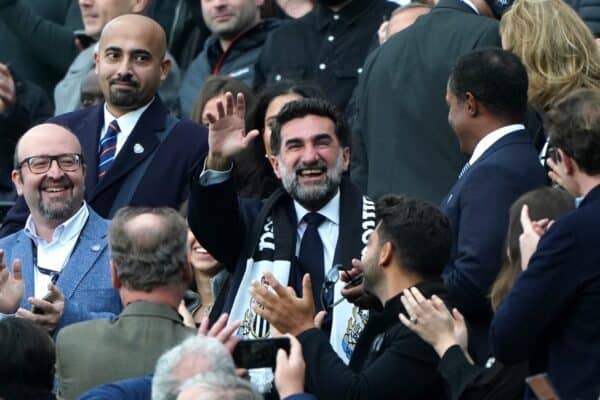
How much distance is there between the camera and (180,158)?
9.11 meters

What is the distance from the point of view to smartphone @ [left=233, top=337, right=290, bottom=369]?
630cm

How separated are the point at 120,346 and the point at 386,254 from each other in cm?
106

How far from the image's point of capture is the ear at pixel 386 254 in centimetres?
698

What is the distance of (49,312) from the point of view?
7.37 meters

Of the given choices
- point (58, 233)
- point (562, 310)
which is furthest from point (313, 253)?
point (562, 310)

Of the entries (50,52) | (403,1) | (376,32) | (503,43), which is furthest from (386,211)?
(50,52)

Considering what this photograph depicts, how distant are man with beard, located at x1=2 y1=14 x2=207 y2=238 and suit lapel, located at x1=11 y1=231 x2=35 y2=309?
62 cm

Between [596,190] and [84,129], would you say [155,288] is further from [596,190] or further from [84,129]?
[84,129]

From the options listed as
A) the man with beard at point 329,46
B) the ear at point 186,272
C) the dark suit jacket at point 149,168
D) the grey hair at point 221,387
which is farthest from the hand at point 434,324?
the man with beard at point 329,46

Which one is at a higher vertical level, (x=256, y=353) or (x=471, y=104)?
(x=471, y=104)

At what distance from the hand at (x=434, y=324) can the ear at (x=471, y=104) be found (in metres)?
1.38

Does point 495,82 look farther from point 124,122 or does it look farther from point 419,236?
point 124,122

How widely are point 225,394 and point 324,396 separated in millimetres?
1573

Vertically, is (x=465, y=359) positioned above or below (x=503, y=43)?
below
